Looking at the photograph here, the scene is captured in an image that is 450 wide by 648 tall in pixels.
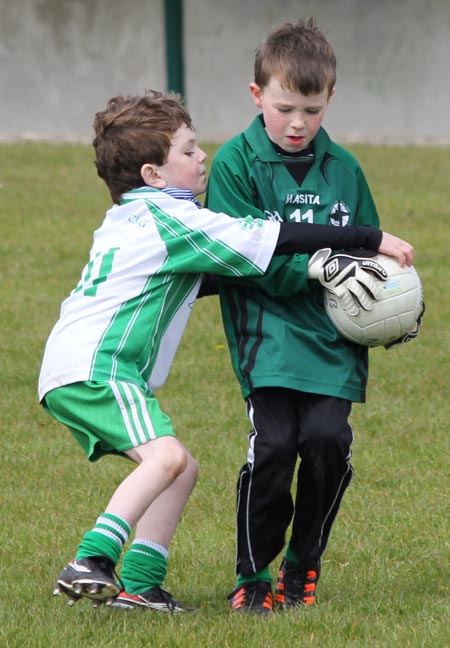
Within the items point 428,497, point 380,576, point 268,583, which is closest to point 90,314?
point 268,583

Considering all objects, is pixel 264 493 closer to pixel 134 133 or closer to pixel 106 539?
pixel 106 539

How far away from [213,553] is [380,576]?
0.70 m

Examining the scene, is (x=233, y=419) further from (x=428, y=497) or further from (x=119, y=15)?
(x=119, y=15)

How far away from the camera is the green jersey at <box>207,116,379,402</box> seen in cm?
462

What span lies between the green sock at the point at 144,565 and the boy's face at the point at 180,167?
1.22 metres

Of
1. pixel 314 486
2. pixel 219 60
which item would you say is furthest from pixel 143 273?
pixel 219 60

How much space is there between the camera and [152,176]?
4613mm

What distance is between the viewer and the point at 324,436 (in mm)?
4574

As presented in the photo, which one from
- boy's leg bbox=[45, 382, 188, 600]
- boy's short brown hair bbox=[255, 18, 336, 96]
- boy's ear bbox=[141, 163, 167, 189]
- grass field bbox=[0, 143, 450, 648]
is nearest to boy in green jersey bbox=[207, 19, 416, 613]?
boy's short brown hair bbox=[255, 18, 336, 96]

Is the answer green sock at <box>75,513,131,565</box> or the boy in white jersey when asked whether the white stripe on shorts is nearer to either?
the boy in white jersey

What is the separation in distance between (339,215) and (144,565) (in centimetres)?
137

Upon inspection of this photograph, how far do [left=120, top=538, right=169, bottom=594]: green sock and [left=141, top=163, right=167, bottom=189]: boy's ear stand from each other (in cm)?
121

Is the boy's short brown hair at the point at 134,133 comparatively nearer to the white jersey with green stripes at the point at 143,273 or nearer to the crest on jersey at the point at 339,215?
the white jersey with green stripes at the point at 143,273

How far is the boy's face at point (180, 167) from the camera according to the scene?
15.1 ft
